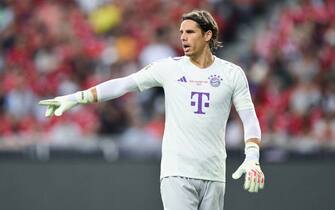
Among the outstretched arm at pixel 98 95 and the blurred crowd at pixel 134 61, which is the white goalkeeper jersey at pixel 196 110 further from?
the blurred crowd at pixel 134 61

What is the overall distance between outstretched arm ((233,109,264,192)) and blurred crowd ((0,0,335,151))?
140 inches

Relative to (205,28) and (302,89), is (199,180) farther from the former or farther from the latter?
(302,89)

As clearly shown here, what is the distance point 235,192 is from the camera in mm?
9836

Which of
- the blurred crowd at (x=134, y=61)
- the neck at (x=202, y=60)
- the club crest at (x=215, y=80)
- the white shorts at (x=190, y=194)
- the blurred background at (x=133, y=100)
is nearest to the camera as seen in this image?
the white shorts at (x=190, y=194)

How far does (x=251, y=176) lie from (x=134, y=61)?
629 cm

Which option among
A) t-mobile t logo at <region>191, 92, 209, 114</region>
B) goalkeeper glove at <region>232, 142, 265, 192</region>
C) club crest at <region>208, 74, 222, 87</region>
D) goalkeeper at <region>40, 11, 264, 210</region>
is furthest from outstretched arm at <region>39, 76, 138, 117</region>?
goalkeeper glove at <region>232, 142, 265, 192</region>

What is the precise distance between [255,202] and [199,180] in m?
3.17

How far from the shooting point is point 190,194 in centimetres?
668

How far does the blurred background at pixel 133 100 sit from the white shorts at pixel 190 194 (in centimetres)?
303

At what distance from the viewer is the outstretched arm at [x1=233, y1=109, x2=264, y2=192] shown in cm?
648

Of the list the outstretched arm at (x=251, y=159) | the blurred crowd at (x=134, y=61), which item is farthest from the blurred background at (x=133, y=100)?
the outstretched arm at (x=251, y=159)

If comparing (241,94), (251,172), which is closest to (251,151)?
(251,172)

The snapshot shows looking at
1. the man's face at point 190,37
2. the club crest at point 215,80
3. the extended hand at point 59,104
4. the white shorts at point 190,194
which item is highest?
the man's face at point 190,37

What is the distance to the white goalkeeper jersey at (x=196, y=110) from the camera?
672 centimetres
